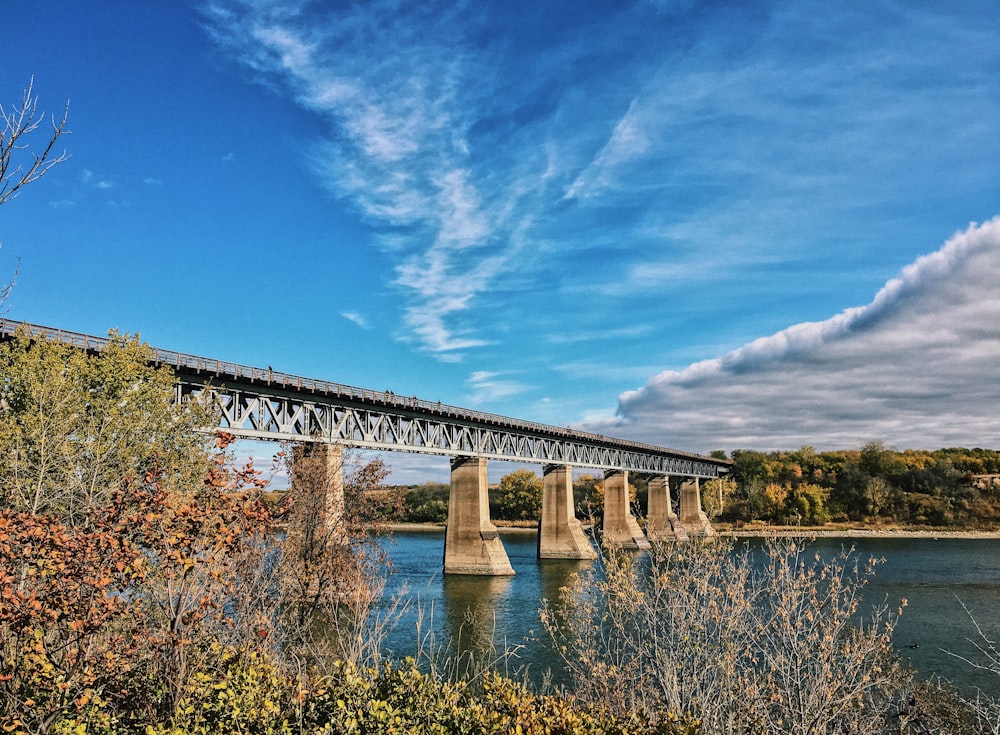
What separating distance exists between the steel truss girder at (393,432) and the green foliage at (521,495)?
39.4m

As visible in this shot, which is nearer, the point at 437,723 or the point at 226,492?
the point at 437,723

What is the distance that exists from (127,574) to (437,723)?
190 inches

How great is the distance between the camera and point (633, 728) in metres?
8.29

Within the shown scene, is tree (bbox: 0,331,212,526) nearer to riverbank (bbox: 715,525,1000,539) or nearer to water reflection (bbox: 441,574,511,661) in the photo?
water reflection (bbox: 441,574,511,661)

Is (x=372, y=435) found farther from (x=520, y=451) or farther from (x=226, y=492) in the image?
(x=226, y=492)

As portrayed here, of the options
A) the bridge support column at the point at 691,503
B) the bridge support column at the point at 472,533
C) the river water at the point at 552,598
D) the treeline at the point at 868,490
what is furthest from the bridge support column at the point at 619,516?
the treeline at the point at 868,490

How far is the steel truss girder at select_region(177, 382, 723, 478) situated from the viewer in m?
44.7

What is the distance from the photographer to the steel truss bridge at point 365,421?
42.1 m

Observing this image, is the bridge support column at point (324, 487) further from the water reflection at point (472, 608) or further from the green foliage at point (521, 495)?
the green foliage at point (521, 495)

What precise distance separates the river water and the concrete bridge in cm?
353

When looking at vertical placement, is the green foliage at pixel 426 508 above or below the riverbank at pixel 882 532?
above

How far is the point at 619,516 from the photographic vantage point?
86.1 m

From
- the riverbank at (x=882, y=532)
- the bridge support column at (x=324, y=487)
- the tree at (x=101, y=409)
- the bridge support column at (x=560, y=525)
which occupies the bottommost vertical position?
the riverbank at (x=882, y=532)

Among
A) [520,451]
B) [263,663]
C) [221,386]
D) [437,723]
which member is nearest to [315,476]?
[263,663]
